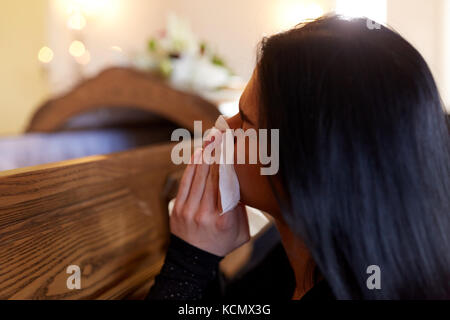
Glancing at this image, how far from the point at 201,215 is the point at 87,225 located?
0.54 ft

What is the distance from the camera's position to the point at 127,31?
3535 mm

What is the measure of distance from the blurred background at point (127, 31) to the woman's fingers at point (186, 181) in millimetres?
855

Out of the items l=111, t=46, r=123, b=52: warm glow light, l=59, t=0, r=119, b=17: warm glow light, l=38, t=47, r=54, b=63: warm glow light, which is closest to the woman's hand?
l=111, t=46, r=123, b=52: warm glow light

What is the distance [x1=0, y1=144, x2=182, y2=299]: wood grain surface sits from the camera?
521 millimetres

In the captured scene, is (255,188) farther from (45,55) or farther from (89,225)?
(45,55)

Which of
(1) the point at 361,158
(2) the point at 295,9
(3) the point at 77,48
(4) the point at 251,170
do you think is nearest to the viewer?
(1) the point at 361,158

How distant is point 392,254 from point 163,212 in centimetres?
49

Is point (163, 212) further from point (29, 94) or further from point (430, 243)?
point (29, 94)

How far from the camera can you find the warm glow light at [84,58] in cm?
378

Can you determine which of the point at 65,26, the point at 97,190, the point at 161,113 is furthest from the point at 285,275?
the point at 65,26

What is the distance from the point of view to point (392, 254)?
0.47 meters

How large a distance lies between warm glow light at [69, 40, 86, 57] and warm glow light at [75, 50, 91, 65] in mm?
19

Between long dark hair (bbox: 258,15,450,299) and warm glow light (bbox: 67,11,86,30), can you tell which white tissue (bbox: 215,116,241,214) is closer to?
long dark hair (bbox: 258,15,450,299)

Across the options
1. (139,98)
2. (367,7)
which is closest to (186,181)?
(139,98)
